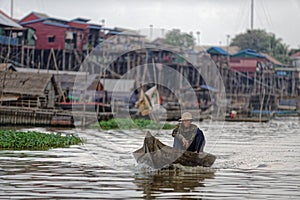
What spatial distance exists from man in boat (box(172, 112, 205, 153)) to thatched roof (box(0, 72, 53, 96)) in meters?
19.8

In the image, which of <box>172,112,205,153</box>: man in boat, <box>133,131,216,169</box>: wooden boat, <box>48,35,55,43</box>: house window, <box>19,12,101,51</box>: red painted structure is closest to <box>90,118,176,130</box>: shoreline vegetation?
<box>172,112,205,153</box>: man in boat

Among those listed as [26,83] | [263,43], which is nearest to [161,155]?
[26,83]

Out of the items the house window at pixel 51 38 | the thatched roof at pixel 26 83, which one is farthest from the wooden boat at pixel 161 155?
the house window at pixel 51 38

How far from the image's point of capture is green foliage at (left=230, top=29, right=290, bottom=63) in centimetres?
7938

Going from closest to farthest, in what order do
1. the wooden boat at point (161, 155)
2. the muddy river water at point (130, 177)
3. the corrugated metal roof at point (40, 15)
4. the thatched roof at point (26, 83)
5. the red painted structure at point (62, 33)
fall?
the muddy river water at point (130, 177), the wooden boat at point (161, 155), the thatched roof at point (26, 83), the red painted structure at point (62, 33), the corrugated metal roof at point (40, 15)

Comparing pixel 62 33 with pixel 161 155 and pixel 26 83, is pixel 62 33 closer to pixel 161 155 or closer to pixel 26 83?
pixel 26 83

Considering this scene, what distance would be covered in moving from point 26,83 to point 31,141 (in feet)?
52.3

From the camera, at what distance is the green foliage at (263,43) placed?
79375mm

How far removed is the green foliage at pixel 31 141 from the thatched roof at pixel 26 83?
546 inches

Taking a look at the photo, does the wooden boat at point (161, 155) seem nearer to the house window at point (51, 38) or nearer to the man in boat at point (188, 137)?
the man in boat at point (188, 137)

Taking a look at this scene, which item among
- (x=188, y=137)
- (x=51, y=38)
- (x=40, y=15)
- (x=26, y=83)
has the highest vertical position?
(x=40, y=15)

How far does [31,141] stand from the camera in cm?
1777

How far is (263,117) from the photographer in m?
44.1

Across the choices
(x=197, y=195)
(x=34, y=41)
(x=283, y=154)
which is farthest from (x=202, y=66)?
(x=197, y=195)
